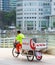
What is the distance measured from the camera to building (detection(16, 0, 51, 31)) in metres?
73.1

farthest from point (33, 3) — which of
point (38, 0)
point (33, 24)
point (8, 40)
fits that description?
point (8, 40)

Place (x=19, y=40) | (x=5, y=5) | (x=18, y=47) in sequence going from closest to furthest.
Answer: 1. (x=19, y=40)
2. (x=18, y=47)
3. (x=5, y=5)

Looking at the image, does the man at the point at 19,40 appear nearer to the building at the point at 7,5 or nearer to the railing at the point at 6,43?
the railing at the point at 6,43

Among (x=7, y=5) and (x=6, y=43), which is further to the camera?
(x=7, y=5)

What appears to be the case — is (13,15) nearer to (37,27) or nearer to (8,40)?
(37,27)

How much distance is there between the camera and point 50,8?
77250 mm

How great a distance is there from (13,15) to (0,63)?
6820 cm

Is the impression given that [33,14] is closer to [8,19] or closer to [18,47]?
[8,19]

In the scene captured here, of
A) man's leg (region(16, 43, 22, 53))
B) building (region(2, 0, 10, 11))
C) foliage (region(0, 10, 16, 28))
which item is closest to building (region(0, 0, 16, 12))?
building (region(2, 0, 10, 11))

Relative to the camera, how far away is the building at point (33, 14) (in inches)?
2879

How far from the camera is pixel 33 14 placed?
7725cm

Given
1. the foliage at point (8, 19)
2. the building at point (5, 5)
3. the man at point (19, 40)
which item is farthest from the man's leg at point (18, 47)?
the building at point (5, 5)

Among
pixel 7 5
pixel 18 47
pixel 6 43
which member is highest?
pixel 18 47

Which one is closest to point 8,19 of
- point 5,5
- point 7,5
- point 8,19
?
point 8,19
